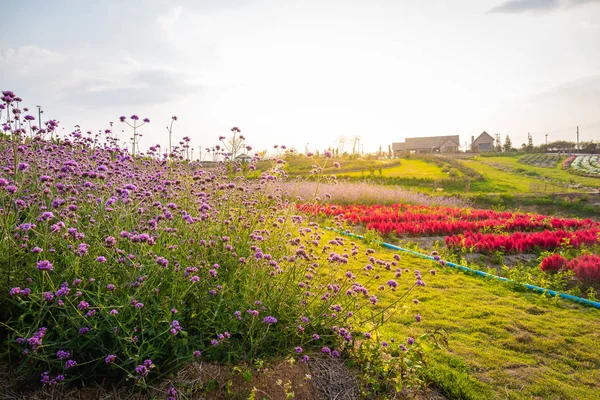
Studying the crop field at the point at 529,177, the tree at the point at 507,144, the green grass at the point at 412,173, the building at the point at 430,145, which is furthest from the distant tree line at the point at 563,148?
the green grass at the point at 412,173

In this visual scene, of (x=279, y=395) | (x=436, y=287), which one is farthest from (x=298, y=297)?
(x=436, y=287)

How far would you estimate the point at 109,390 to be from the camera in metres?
2.69

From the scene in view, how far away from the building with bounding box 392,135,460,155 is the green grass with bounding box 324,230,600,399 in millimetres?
70033

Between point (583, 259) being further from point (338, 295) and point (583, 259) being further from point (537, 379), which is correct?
point (338, 295)

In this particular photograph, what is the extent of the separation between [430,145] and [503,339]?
74388mm

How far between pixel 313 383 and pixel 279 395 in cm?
37

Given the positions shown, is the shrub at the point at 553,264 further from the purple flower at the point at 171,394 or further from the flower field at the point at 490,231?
the purple flower at the point at 171,394

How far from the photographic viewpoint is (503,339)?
4.38 meters

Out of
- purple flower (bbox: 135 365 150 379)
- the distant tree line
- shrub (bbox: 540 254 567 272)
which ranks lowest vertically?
shrub (bbox: 540 254 567 272)

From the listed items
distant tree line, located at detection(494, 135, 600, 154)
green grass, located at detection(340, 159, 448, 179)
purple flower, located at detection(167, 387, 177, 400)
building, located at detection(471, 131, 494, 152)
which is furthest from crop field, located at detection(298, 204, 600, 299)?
building, located at detection(471, 131, 494, 152)

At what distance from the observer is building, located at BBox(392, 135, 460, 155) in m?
73.9

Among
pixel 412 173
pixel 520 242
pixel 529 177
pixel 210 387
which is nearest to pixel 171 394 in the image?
pixel 210 387

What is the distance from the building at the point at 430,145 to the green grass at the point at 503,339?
70033 millimetres

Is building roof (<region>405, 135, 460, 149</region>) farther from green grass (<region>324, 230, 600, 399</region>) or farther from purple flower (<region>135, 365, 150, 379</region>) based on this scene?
purple flower (<region>135, 365, 150, 379</region>)
